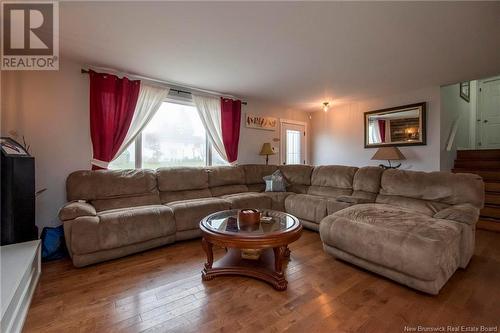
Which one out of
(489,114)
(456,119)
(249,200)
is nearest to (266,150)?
(249,200)

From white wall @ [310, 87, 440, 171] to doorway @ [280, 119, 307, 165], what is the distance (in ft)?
1.00

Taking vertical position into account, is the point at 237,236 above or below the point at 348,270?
above

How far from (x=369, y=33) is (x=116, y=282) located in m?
3.26

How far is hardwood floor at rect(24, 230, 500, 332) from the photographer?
1.43 meters

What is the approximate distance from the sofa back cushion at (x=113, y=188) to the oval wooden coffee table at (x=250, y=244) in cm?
128

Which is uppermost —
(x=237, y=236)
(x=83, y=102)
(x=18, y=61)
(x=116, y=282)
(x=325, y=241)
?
(x=18, y=61)

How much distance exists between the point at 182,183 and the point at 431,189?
3203 mm

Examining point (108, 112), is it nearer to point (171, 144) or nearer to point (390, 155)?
point (171, 144)

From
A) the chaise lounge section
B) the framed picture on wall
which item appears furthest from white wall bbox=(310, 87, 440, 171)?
the chaise lounge section

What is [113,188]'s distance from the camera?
2803mm

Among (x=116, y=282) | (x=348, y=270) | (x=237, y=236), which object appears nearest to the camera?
(x=237, y=236)

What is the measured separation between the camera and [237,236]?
1.77m

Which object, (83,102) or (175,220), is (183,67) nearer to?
(83,102)

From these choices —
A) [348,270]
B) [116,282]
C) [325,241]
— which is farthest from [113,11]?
[348,270]
